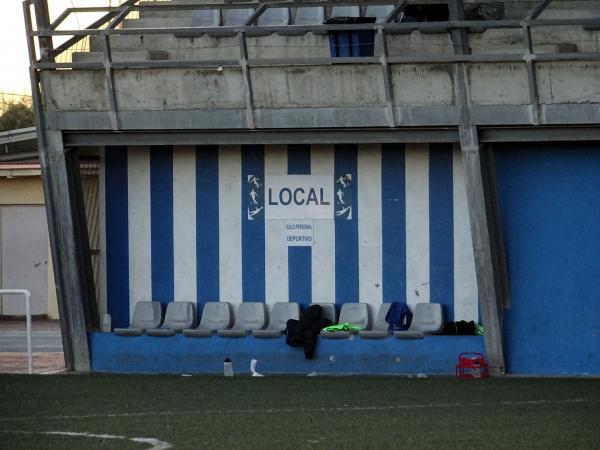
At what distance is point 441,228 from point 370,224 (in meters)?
0.98

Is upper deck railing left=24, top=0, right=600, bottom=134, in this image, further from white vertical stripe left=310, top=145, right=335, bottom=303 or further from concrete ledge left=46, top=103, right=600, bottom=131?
white vertical stripe left=310, top=145, right=335, bottom=303

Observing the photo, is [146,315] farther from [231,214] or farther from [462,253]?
[462,253]

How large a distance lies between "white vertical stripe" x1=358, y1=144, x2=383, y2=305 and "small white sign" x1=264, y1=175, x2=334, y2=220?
53 cm

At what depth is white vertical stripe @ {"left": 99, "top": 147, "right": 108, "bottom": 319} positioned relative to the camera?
66.9 ft

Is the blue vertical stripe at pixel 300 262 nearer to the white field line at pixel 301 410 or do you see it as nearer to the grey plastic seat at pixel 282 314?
the grey plastic seat at pixel 282 314

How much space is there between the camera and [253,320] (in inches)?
776

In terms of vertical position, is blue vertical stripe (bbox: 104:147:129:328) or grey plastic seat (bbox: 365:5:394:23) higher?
grey plastic seat (bbox: 365:5:394:23)

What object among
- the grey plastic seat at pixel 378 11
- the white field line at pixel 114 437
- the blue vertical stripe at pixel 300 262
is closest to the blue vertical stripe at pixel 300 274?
the blue vertical stripe at pixel 300 262

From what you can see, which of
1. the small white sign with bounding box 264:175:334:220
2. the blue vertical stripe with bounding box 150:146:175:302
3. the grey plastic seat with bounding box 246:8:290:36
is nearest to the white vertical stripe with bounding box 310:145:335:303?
the small white sign with bounding box 264:175:334:220

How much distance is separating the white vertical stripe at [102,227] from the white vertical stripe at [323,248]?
3.03 metres

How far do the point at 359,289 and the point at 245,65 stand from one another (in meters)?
3.46

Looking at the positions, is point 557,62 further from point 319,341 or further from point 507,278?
point 319,341

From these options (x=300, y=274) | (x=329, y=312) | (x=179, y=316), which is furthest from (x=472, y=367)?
(x=179, y=316)

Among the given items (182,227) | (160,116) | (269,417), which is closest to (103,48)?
(160,116)
